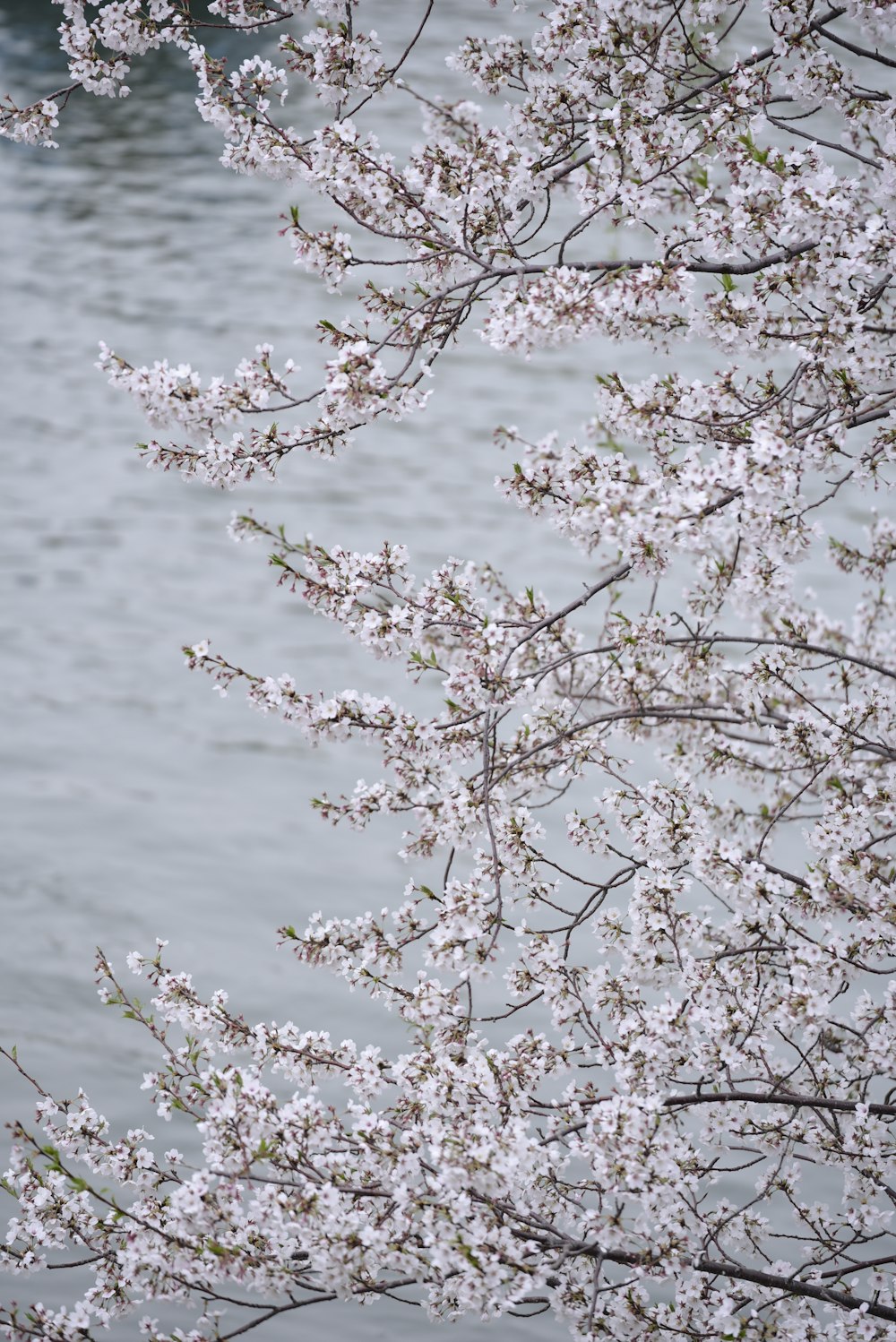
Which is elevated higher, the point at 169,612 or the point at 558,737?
the point at 169,612

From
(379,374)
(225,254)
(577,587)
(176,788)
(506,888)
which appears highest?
(225,254)

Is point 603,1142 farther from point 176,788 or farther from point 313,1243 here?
point 176,788

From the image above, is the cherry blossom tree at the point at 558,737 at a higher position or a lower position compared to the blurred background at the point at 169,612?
lower

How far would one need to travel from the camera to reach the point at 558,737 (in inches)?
151

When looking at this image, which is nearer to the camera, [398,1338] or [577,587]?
[398,1338]

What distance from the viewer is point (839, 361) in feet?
12.1

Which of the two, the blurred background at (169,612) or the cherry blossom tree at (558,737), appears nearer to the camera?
the cherry blossom tree at (558,737)

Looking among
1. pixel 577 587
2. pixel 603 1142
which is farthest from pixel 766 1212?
pixel 577 587

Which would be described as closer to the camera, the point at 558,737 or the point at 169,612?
the point at 558,737

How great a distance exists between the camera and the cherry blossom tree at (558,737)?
3.45 metres

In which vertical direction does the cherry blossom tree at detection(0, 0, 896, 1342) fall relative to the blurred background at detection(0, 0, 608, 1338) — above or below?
below

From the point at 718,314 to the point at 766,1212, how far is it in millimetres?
4379

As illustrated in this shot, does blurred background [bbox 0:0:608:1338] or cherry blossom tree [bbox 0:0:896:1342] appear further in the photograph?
blurred background [bbox 0:0:608:1338]

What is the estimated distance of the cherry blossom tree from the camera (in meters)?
3.45
